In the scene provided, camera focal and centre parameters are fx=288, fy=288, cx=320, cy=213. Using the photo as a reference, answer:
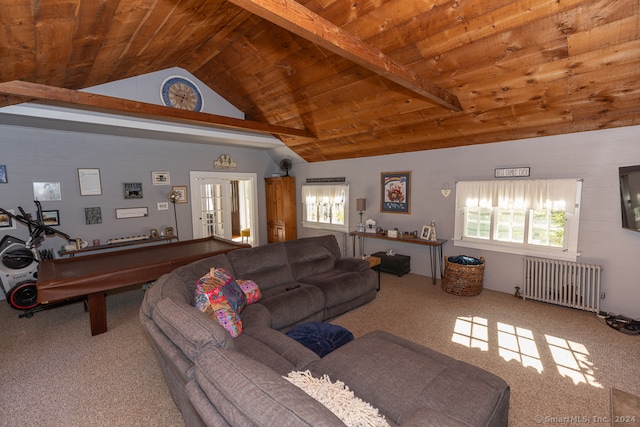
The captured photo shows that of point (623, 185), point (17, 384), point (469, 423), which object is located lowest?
point (17, 384)

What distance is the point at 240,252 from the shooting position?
11.1 feet

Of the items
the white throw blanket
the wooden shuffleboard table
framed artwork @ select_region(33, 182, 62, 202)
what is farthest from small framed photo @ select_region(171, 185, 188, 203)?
the white throw blanket

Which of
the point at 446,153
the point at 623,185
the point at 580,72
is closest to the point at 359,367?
the point at 580,72

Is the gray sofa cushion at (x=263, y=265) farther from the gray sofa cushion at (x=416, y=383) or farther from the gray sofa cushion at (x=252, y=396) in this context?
the gray sofa cushion at (x=252, y=396)

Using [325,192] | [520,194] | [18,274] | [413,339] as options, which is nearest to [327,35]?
[413,339]

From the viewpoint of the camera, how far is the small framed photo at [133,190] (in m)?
5.41

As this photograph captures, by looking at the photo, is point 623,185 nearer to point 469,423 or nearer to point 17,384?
point 469,423

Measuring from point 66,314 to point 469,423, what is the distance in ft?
15.6

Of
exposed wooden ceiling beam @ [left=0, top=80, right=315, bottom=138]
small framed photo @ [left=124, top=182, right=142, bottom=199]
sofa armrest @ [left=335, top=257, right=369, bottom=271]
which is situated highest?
exposed wooden ceiling beam @ [left=0, top=80, right=315, bottom=138]

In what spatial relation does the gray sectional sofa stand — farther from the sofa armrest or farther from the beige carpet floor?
the sofa armrest

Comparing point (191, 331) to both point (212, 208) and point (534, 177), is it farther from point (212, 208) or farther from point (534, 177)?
point (212, 208)

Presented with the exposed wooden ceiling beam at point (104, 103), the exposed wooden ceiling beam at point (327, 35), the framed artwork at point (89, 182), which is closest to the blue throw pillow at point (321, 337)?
the exposed wooden ceiling beam at point (327, 35)

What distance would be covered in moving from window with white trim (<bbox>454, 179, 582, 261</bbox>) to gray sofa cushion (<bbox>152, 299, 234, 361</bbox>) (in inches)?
170

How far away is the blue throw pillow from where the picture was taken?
2305mm
